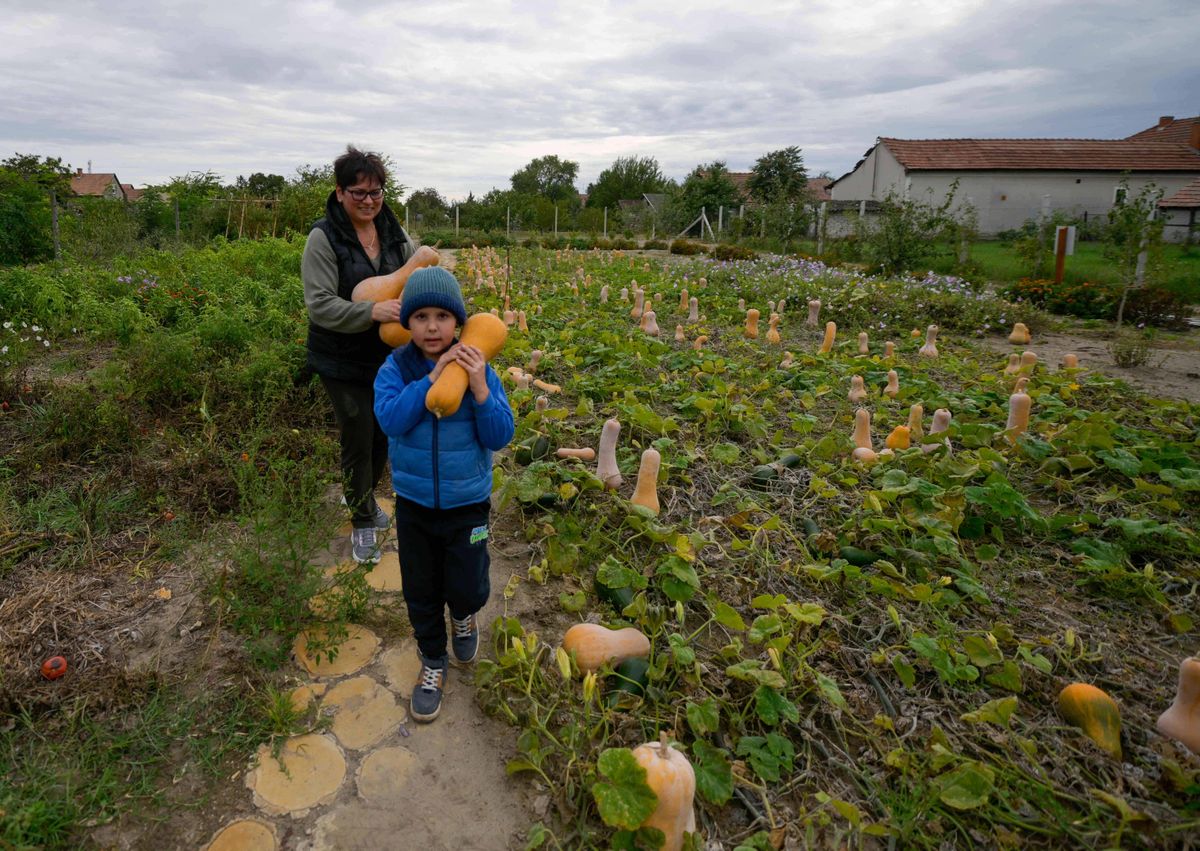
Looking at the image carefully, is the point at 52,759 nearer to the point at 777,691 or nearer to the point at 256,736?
the point at 256,736

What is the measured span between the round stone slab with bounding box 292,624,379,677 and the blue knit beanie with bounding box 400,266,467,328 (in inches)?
50.7

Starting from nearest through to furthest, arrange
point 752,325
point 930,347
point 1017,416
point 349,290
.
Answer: point 349,290, point 1017,416, point 930,347, point 752,325

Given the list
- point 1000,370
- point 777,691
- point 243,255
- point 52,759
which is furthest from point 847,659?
point 243,255

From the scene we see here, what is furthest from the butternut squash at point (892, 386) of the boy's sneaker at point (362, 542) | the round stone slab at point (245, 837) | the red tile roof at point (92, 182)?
the red tile roof at point (92, 182)

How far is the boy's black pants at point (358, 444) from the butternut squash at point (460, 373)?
3.16 ft

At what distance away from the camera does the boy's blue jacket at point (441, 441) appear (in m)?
2.19

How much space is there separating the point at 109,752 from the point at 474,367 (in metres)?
1.57

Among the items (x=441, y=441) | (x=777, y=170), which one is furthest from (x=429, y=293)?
(x=777, y=170)

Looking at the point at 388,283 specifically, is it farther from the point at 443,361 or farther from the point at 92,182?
the point at 92,182

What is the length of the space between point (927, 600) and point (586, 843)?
169 cm

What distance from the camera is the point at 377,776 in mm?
2035

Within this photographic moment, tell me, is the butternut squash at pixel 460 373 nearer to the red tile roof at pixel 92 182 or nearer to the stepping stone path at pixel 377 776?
the stepping stone path at pixel 377 776

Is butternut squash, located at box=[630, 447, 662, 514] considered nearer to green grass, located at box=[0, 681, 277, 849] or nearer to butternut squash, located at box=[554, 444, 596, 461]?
butternut squash, located at box=[554, 444, 596, 461]

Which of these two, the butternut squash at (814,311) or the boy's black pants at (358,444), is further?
the butternut squash at (814,311)
